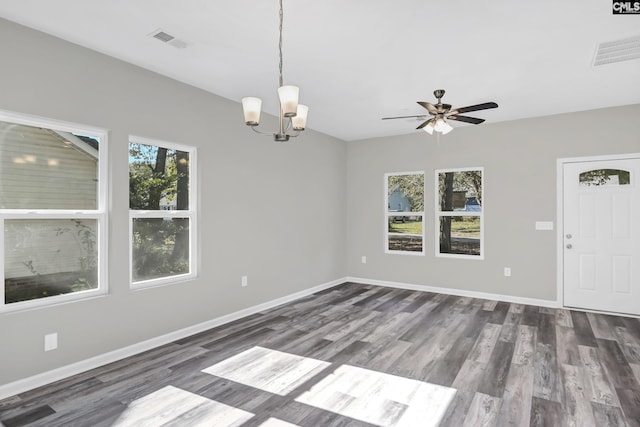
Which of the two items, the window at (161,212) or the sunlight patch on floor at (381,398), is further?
the window at (161,212)

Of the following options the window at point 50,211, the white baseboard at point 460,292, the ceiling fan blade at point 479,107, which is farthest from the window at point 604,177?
the window at point 50,211

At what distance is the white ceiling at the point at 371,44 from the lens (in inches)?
96.0

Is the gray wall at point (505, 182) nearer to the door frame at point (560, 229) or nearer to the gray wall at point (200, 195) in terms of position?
the door frame at point (560, 229)

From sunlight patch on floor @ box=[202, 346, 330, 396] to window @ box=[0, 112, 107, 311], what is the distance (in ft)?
4.41

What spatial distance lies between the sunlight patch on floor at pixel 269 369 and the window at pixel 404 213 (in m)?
3.57

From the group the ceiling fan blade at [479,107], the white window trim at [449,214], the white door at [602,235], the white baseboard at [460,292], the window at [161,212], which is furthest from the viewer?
the white window trim at [449,214]

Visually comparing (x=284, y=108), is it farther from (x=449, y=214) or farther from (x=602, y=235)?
(x=602, y=235)

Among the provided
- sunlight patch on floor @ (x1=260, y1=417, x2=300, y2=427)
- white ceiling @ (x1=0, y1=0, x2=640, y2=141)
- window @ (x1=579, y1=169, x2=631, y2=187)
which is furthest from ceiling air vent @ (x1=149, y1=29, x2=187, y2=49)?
window @ (x1=579, y1=169, x2=631, y2=187)

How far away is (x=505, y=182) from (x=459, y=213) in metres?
0.84

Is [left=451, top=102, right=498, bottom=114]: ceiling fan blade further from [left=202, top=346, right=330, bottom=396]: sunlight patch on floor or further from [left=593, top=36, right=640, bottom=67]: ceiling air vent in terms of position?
[left=202, top=346, right=330, bottom=396]: sunlight patch on floor

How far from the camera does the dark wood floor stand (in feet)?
7.63

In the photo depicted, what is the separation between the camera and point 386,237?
256 inches

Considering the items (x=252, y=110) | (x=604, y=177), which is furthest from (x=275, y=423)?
(x=604, y=177)

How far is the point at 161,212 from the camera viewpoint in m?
3.67
